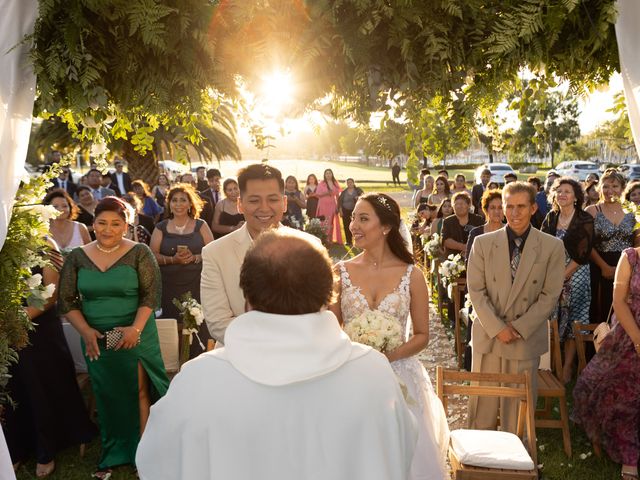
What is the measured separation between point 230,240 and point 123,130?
56.3 inches

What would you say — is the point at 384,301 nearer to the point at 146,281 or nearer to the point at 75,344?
the point at 146,281

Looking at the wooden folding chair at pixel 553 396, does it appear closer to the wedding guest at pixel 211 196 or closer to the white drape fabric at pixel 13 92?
the white drape fabric at pixel 13 92

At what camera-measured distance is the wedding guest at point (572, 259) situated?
6.63 m

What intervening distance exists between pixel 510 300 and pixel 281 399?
3625 mm

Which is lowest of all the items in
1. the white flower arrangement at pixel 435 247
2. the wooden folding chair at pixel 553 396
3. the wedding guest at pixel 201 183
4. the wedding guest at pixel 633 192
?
the wooden folding chair at pixel 553 396

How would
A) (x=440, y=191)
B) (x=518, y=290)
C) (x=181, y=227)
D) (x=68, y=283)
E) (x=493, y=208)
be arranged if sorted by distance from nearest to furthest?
(x=68, y=283) < (x=518, y=290) < (x=493, y=208) < (x=181, y=227) < (x=440, y=191)

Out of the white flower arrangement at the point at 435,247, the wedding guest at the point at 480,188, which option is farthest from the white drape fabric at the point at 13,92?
the wedding guest at the point at 480,188

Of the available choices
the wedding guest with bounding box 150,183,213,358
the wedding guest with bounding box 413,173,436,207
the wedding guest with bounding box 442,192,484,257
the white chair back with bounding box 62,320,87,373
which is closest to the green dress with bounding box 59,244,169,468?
the white chair back with bounding box 62,320,87,373

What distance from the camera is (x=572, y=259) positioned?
21.8ft

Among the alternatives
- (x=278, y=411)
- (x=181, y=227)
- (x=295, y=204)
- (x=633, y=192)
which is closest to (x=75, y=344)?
(x=181, y=227)

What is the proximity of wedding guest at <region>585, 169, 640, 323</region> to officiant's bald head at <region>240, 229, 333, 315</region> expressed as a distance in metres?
5.83

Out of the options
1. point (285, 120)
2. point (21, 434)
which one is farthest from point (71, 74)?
point (21, 434)

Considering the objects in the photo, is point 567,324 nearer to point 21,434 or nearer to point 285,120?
point 285,120

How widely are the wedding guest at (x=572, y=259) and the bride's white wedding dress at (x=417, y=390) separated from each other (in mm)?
3272
